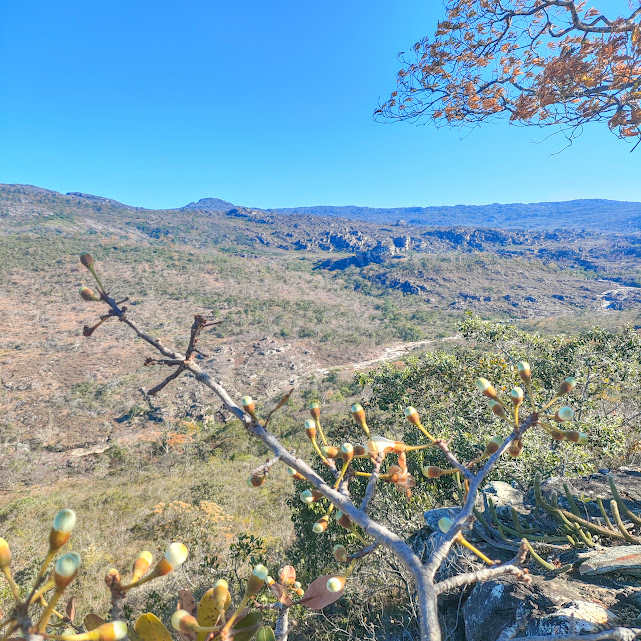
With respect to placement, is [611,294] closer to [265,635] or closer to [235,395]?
[235,395]

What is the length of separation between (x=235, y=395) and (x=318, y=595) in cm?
3385

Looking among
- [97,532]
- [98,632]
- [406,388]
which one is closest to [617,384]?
[406,388]

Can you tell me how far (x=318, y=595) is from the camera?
960 mm

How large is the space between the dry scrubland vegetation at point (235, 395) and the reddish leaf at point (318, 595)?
47.2 inches

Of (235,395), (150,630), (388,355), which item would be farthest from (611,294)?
(150,630)

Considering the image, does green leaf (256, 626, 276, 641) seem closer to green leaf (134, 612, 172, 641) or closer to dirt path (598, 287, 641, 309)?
green leaf (134, 612, 172, 641)

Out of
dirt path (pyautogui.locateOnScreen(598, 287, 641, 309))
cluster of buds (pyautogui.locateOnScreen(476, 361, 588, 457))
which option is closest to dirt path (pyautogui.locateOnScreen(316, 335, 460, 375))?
cluster of buds (pyautogui.locateOnScreen(476, 361, 588, 457))

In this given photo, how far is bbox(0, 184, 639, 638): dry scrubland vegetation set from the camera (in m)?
6.01

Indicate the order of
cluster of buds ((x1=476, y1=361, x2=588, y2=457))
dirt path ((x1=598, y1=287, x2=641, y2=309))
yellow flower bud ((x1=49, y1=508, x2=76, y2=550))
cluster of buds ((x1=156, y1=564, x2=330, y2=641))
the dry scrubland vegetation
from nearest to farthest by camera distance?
yellow flower bud ((x1=49, y1=508, x2=76, y2=550)), cluster of buds ((x1=156, y1=564, x2=330, y2=641)), cluster of buds ((x1=476, y1=361, x2=588, y2=457)), the dry scrubland vegetation, dirt path ((x1=598, y1=287, x2=641, y2=309))

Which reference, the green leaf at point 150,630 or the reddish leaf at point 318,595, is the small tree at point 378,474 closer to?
the reddish leaf at point 318,595

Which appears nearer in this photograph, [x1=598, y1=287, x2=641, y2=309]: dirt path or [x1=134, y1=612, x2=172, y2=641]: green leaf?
[x1=134, y1=612, x2=172, y2=641]: green leaf

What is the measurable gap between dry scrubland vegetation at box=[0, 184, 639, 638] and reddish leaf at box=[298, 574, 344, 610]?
120 centimetres

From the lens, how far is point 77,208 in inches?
4931

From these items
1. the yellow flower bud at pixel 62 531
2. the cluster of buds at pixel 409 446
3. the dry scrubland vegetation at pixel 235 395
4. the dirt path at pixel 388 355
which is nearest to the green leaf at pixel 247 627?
the cluster of buds at pixel 409 446
